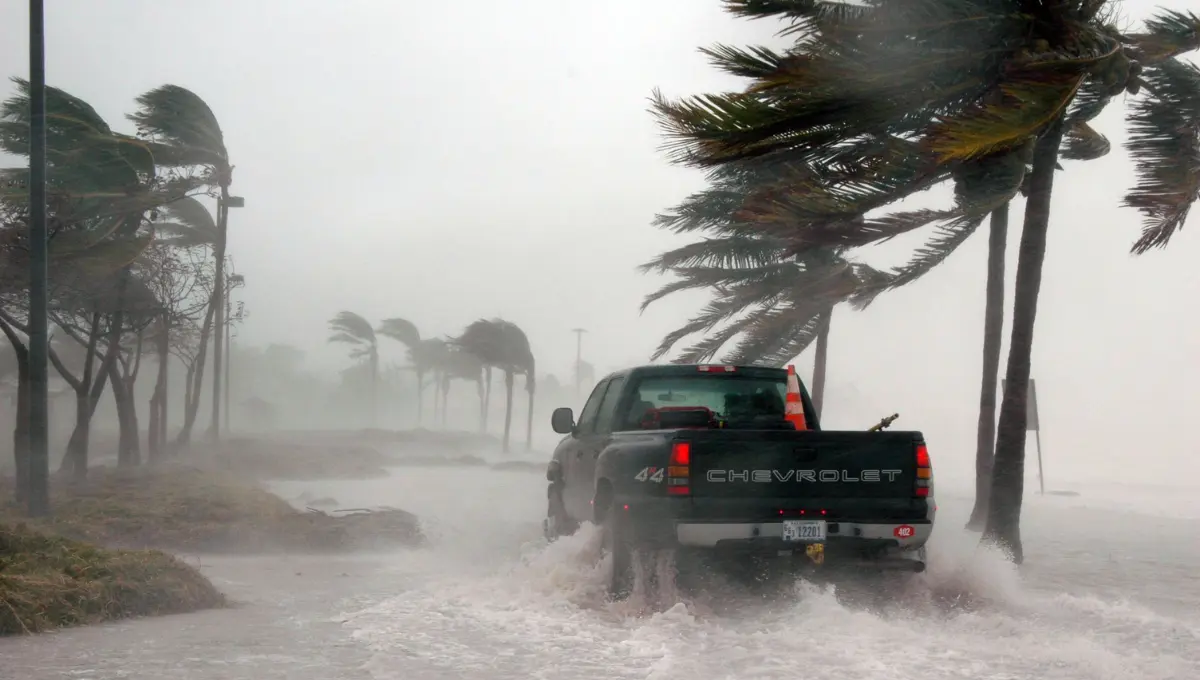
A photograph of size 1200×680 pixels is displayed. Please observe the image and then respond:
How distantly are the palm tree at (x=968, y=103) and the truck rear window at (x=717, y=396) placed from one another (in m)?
2.29

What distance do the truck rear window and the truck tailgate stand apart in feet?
6.11

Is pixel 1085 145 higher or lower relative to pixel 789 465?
higher

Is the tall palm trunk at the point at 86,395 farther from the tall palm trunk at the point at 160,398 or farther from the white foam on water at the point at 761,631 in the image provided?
the white foam on water at the point at 761,631

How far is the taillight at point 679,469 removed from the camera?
7.85 metres

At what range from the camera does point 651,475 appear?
7988mm

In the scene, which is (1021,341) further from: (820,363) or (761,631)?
(820,363)

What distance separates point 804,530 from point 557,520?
4033mm

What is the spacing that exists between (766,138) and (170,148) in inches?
737

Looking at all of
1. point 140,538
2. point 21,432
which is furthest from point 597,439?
point 21,432

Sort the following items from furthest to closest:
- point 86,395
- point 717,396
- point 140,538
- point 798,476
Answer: point 86,395, point 140,538, point 717,396, point 798,476

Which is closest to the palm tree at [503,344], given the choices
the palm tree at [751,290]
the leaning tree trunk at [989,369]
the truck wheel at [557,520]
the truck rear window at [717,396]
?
the palm tree at [751,290]

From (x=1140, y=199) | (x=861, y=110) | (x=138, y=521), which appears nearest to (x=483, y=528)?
(x=138, y=521)

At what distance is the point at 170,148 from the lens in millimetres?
25891

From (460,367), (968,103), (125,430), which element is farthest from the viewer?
(460,367)
